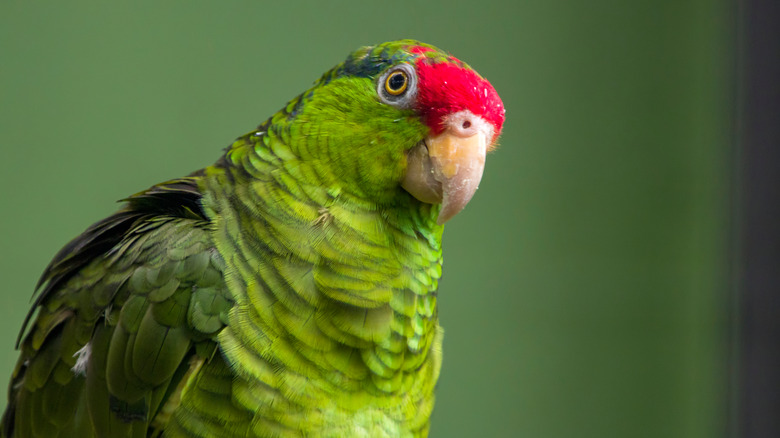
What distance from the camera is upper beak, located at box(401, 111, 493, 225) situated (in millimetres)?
771

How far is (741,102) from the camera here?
167cm

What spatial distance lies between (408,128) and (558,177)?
3.92ft

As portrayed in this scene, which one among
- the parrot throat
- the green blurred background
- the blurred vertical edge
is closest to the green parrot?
the parrot throat

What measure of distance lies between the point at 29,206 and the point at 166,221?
2.78 feet

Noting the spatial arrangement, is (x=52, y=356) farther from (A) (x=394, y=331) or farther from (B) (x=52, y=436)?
(A) (x=394, y=331)

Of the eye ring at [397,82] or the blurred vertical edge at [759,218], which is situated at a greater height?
Result: the eye ring at [397,82]

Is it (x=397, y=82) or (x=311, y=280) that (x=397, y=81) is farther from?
(x=311, y=280)

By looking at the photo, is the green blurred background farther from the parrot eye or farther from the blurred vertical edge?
the parrot eye

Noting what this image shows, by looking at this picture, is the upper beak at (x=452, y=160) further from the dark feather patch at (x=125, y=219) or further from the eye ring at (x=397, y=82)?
the dark feather patch at (x=125, y=219)

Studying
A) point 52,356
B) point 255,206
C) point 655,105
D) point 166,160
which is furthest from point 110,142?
point 655,105

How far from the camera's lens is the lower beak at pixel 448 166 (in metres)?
0.77

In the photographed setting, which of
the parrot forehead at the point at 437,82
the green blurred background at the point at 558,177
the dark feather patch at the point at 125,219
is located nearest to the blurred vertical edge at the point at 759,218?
the green blurred background at the point at 558,177

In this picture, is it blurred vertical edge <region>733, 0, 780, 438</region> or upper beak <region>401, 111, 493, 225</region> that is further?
blurred vertical edge <region>733, 0, 780, 438</region>

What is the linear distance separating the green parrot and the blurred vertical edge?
3.75ft
